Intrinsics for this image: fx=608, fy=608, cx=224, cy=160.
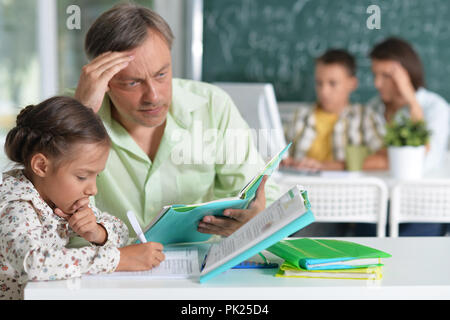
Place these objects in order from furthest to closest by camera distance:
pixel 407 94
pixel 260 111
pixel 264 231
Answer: pixel 407 94 < pixel 260 111 < pixel 264 231

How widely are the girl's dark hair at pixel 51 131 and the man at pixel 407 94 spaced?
84.9 inches

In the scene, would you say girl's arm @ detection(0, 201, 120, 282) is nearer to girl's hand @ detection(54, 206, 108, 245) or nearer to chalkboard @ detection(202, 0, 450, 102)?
girl's hand @ detection(54, 206, 108, 245)

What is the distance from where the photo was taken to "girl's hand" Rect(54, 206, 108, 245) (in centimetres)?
127

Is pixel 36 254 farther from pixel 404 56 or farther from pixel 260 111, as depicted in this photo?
pixel 404 56

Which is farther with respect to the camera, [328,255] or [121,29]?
[121,29]

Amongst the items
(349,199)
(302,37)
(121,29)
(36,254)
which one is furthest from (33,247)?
(302,37)

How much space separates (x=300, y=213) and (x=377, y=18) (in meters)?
1.61

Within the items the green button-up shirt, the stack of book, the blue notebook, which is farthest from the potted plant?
the blue notebook

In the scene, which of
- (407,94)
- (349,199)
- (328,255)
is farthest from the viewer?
(407,94)

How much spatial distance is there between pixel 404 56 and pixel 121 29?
7.51 ft

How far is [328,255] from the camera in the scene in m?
1.18

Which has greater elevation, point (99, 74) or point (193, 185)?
point (99, 74)

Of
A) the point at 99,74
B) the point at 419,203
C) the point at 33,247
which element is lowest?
the point at 419,203

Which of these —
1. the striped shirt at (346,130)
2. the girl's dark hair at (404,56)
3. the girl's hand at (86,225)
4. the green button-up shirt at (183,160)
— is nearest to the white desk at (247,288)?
the girl's hand at (86,225)
